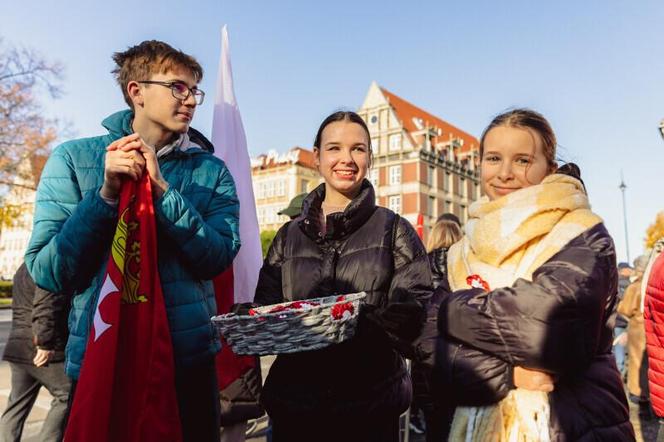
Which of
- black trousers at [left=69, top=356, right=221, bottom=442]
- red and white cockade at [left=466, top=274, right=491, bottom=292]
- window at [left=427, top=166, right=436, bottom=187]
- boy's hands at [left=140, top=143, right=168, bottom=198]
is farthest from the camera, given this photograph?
window at [left=427, top=166, right=436, bottom=187]

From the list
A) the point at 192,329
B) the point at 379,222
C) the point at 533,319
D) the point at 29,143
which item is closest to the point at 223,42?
the point at 379,222

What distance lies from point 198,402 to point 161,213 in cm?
83

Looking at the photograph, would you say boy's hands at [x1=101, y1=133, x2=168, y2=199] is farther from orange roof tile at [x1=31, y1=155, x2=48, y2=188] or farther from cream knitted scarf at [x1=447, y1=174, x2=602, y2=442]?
orange roof tile at [x1=31, y1=155, x2=48, y2=188]

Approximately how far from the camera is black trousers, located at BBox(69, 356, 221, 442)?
203 cm

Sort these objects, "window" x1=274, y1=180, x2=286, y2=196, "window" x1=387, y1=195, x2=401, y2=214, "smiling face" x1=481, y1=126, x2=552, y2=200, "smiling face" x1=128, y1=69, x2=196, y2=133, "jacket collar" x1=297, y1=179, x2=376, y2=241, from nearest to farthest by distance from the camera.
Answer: "smiling face" x1=481, y1=126, x2=552, y2=200 → "smiling face" x1=128, y1=69, x2=196, y2=133 → "jacket collar" x1=297, y1=179, x2=376, y2=241 → "window" x1=387, y1=195, x2=401, y2=214 → "window" x1=274, y1=180, x2=286, y2=196

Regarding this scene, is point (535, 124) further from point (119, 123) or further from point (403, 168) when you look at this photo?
point (403, 168)

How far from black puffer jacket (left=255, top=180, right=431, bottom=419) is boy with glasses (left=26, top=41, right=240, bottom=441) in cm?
36

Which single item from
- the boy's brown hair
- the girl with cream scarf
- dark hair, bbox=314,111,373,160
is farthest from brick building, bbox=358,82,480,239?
the girl with cream scarf

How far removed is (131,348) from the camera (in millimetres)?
1881

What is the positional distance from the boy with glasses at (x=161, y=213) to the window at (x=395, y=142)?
145ft

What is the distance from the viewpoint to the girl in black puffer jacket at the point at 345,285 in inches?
85.4

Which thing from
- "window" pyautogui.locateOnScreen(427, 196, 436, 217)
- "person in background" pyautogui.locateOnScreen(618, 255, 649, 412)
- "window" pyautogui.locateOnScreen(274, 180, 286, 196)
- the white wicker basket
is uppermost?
"window" pyautogui.locateOnScreen(274, 180, 286, 196)

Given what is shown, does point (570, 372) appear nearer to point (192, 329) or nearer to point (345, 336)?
point (345, 336)

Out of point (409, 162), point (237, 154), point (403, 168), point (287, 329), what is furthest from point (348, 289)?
point (403, 168)
